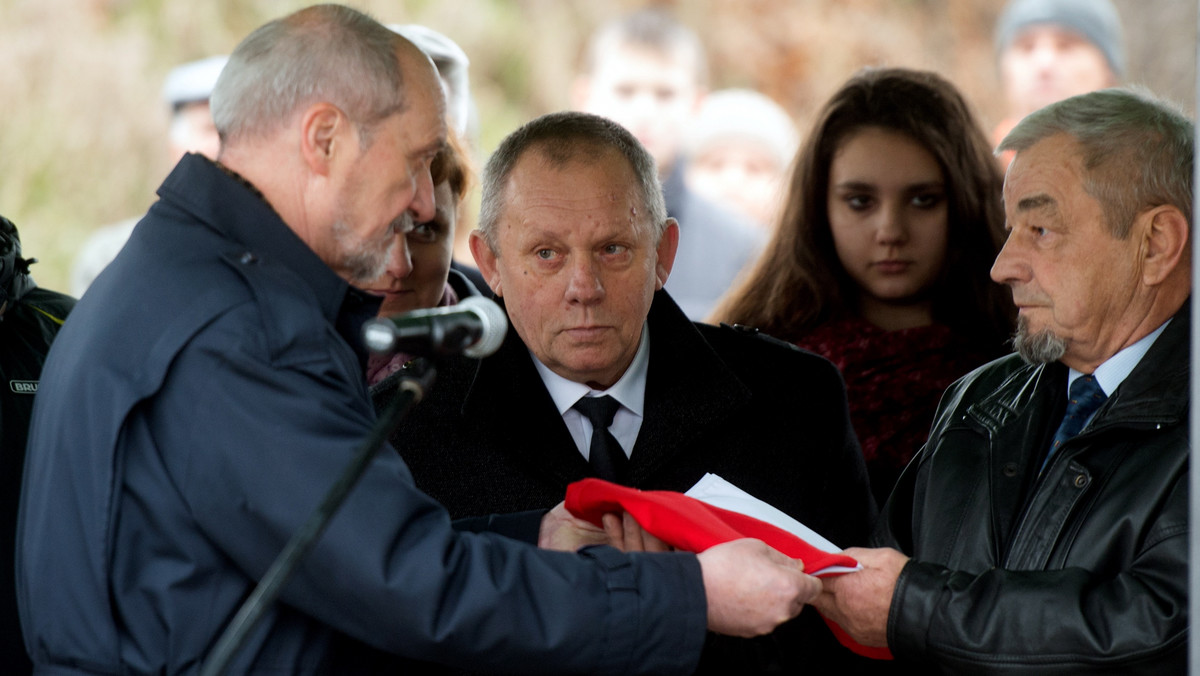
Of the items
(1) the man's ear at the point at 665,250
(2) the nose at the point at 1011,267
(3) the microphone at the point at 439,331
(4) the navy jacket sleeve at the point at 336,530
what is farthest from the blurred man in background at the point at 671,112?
(3) the microphone at the point at 439,331

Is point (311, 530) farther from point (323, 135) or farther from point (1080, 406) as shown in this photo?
point (1080, 406)

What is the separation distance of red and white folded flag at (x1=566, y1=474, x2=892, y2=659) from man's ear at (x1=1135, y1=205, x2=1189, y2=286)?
2.78 feet

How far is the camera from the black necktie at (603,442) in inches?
124

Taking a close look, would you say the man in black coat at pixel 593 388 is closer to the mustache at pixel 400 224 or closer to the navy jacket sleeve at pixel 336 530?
the mustache at pixel 400 224

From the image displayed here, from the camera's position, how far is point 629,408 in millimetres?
3252

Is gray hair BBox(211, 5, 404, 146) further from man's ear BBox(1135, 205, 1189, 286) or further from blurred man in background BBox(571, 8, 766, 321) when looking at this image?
blurred man in background BBox(571, 8, 766, 321)

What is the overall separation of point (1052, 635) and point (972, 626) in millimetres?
148

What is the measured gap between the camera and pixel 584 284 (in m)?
3.11

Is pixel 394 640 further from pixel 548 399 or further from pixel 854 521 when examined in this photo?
pixel 854 521

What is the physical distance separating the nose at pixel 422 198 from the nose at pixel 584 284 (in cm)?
72

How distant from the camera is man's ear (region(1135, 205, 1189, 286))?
104 inches

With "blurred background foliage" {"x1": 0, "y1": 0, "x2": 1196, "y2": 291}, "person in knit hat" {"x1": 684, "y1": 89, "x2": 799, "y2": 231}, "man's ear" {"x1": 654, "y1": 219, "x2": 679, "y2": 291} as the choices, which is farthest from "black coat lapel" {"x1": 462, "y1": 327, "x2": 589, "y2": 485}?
"blurred background foliage" {"x1": 0, "y1": 0, "x2": 1196, "y2": 291}

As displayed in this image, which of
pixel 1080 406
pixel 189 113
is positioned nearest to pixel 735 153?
pixel 189 113

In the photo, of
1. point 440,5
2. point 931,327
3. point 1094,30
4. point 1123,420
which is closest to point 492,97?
point 440,5
